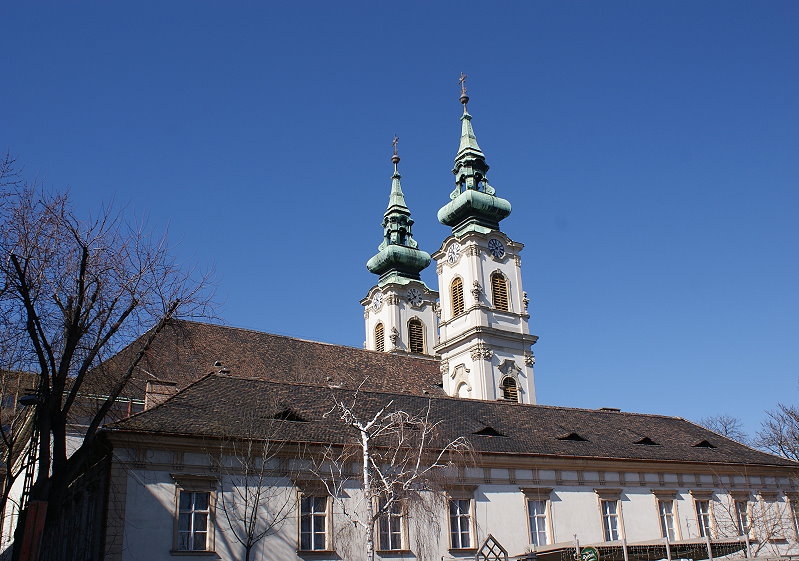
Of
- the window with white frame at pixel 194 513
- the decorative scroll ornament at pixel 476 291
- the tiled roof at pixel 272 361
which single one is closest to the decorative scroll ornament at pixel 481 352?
the tiled roof at pixel 272 361

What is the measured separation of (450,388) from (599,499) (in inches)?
854

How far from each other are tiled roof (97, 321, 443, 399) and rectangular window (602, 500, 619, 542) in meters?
16.3

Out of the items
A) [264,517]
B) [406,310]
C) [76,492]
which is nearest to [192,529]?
[264,517]

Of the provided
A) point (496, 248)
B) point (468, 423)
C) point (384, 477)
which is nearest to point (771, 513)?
point (468, 423)

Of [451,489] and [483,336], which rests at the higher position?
[483,336]

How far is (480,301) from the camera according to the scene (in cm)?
5147

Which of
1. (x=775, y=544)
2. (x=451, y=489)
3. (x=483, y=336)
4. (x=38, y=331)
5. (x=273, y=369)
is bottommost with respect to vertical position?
(x=775, y=544)

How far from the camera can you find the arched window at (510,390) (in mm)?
49906

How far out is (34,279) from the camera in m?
18.1

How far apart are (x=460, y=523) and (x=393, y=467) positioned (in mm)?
3572

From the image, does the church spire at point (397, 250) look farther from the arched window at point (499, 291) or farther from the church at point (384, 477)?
the church at point (384, 477)

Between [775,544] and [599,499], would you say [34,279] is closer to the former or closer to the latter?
[599,499]

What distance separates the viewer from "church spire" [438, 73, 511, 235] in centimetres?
5453

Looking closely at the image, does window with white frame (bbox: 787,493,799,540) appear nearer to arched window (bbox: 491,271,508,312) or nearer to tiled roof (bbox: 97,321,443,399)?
tiled roof (bbox: 97,321,443,399)
